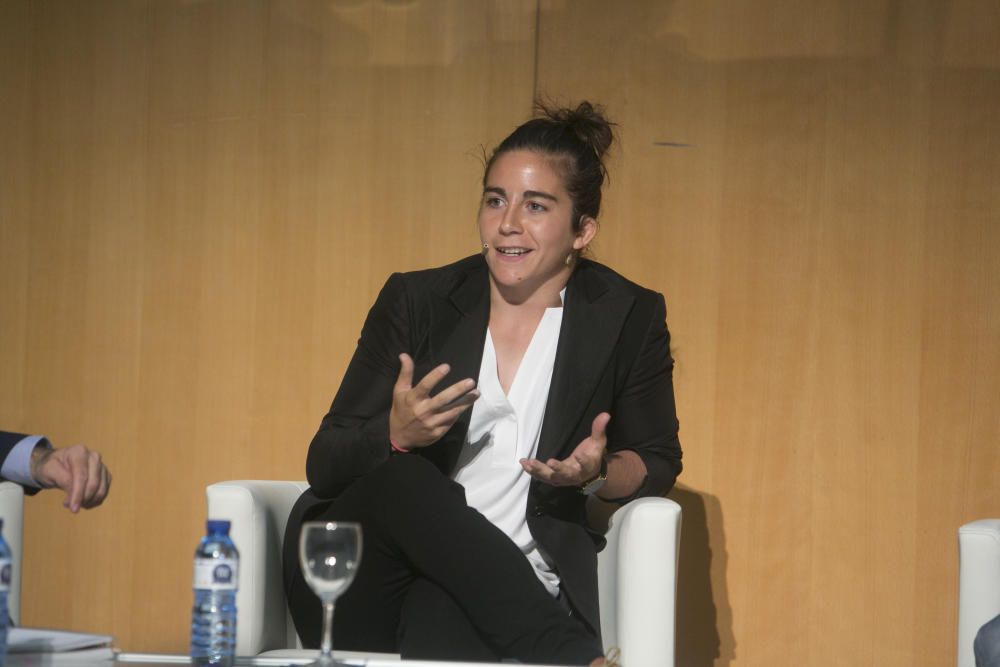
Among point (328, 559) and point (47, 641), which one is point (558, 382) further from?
point (47, 641)

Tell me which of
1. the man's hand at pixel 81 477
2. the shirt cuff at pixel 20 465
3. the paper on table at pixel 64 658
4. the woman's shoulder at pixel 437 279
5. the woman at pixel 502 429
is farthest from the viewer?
the woman's shoulder at pixel 437 279

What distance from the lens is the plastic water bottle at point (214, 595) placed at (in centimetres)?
153

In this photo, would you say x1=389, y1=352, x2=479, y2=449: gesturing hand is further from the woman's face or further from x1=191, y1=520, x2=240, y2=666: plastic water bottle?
x1=191, y1=520, x2=240, y2=666: plastic water bottle

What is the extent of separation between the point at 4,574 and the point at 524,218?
137 centimetres

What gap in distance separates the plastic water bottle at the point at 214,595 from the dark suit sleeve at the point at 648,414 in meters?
1.13

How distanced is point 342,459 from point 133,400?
1196 millimetres

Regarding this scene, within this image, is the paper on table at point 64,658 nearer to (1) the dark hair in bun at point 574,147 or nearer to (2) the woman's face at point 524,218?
(2) the woman's face at point 524,218

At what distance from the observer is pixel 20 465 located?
1853 mm

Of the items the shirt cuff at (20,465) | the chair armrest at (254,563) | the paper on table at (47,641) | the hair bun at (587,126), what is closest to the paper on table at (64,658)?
the paper on table at (47,641)

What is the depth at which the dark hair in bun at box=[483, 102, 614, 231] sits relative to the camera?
101 inches

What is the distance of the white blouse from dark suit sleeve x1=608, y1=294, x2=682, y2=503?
0.18 metres

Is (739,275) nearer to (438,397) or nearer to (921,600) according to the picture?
(921,600)

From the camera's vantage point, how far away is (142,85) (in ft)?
10.7

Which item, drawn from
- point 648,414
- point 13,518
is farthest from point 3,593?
point 648,414
